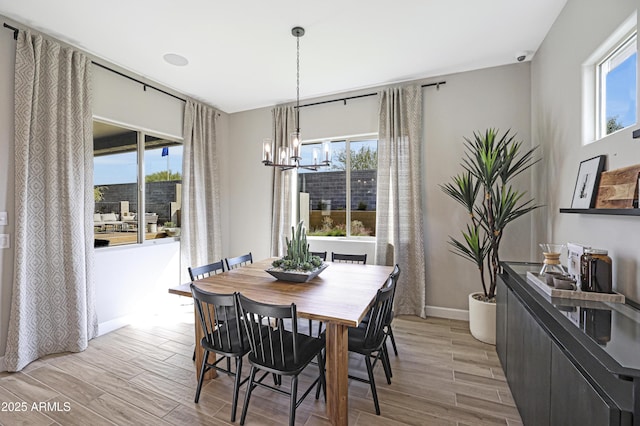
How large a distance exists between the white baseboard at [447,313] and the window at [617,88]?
2.35 metres

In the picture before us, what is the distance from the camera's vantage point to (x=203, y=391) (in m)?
2.21

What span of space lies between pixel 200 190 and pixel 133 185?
880 millimetres

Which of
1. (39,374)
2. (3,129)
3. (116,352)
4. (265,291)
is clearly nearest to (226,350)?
(265,291)

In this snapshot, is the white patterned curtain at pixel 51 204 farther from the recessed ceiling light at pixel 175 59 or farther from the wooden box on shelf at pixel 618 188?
the wooden box on shelf at pixel 618 188

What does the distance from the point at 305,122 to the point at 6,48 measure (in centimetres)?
311

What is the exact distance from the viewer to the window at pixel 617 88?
166 centimetres

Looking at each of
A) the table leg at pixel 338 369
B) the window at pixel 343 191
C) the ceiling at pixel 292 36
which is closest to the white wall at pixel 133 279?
the window at pixel 343 191

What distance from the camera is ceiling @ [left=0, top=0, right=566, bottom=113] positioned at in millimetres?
2348

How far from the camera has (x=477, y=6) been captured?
234 centimetres

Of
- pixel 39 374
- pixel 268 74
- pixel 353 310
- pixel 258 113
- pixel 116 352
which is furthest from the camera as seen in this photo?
pixel 258 113

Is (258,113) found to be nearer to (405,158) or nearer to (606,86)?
(405,158)

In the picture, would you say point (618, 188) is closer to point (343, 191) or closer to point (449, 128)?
point (449, 128)

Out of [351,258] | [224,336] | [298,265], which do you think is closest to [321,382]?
[224,336]

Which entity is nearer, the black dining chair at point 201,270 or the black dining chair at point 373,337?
the black dining chair at point 373,337
